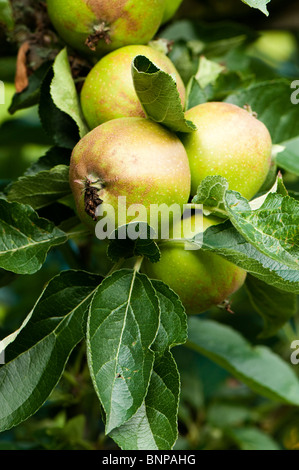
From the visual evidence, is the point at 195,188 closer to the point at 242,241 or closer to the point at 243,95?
the point at 242,241

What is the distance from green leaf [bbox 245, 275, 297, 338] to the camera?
32.0 inches

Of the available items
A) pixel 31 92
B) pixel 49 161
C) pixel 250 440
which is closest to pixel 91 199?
pixel 49 161

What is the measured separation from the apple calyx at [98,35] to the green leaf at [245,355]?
0.64m

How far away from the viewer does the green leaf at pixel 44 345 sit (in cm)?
69

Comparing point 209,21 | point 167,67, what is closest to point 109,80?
point 167,67

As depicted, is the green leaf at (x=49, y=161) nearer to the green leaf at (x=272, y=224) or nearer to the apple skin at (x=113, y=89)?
the apple skin at (x=113, y=89)

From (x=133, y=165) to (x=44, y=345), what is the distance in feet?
0.90

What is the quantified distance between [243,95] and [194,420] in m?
1.09

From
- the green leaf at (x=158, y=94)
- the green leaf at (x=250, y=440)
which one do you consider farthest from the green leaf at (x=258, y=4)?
the green leaf at (x=250, y=440)

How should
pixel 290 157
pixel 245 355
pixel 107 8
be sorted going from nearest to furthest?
pixel 107 8
pixel 290 157
pixel 245 355

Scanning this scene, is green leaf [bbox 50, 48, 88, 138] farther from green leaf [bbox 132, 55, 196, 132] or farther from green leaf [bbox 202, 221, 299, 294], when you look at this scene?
green leaf [bbox 202, 221, 299, 294]

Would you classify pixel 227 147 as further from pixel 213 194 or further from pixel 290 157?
pixel 290 157

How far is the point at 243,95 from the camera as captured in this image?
894 mm

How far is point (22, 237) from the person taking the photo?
722mm
